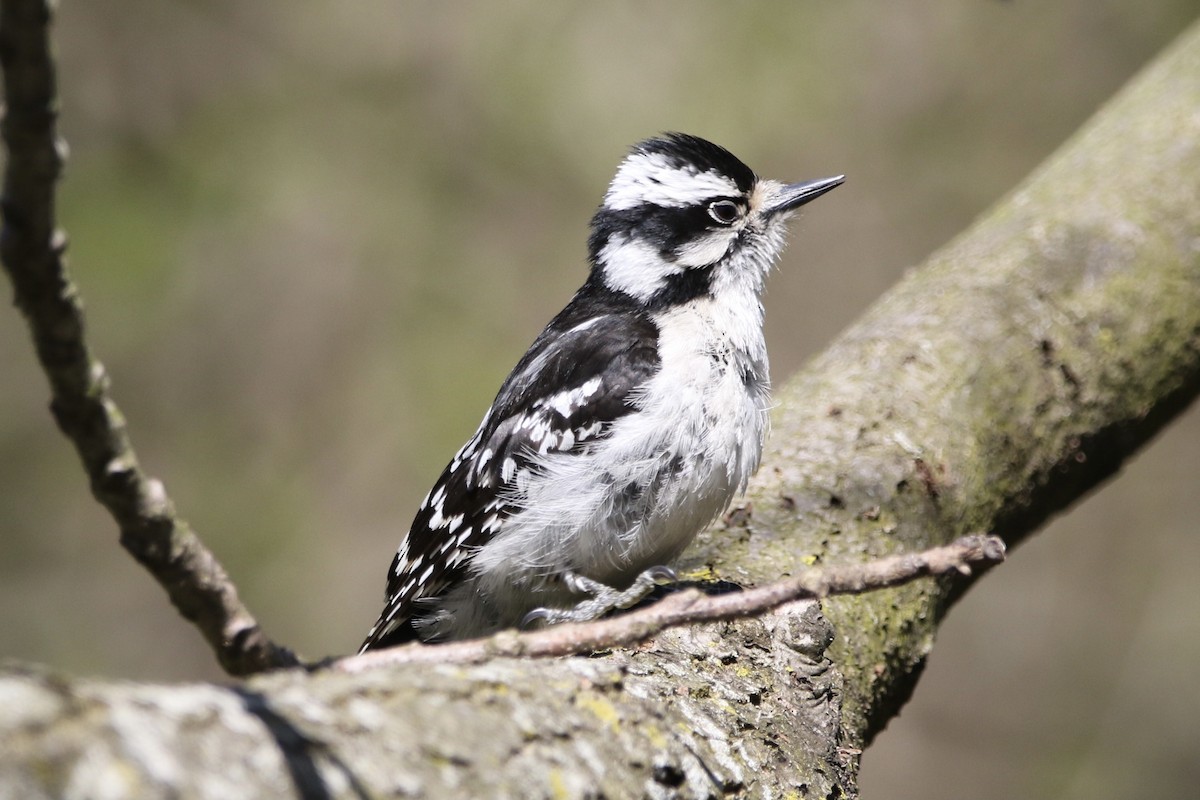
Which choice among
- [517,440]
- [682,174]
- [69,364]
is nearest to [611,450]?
[517,440]

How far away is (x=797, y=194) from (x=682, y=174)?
0.48 meters

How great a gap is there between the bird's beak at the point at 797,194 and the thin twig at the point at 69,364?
2934 mm

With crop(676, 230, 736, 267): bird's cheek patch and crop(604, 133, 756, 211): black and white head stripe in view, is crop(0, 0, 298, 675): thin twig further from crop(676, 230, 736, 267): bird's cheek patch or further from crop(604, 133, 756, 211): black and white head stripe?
crop(604, 133, 756, 211): black and white head stripe

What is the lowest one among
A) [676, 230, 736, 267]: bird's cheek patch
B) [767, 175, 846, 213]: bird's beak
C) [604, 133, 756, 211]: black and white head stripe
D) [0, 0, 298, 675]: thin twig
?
[0, 0, 298, 675]: thin twig

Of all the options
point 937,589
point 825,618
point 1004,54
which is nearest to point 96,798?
point 825,618

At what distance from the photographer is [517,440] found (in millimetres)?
3623

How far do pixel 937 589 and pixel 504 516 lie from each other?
A: 1438 millimetres

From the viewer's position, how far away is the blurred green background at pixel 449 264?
7422mm

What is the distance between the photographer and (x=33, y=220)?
53.6 inches

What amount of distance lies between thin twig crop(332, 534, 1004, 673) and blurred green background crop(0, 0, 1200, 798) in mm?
5755

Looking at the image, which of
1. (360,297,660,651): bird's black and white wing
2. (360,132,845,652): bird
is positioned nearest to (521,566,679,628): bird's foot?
(360,132,845,652): bird

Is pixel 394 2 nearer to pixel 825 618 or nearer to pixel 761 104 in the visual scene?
pixel 761 104

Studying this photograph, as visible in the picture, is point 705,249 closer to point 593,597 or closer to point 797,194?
point 797,194

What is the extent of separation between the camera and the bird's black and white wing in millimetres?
3508
